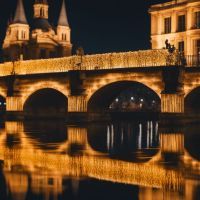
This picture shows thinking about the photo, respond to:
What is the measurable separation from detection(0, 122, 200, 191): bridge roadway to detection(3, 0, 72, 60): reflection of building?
324 ft

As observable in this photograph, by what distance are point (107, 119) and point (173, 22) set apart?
14036 millimetres

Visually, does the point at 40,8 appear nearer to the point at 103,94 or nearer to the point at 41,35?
the point at 41,35

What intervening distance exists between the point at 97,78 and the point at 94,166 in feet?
92.8

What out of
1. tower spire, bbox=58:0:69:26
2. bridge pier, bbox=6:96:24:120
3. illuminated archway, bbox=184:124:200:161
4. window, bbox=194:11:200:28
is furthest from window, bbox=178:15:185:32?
tower spire, bbox=58:0:69:26

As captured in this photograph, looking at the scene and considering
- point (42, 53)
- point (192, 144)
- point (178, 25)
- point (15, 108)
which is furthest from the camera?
point (42, 53)

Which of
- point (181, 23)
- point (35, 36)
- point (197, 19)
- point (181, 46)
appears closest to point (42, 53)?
point (35, 36)

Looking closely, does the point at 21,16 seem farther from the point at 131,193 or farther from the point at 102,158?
the point at 131,193

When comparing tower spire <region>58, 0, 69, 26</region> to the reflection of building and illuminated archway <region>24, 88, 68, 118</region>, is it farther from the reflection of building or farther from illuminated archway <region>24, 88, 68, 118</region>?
illuminated archway <region>24, 88, 68, 118</region>

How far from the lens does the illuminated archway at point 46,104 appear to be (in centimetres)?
5842

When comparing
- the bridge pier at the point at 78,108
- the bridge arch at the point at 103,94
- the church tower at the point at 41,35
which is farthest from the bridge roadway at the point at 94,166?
the church tower at the point at 41,35

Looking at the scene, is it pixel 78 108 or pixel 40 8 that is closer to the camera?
pixel 78 108

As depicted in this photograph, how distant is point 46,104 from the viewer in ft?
210

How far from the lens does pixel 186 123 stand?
45.2 metres

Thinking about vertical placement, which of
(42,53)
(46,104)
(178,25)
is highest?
(42,53)
